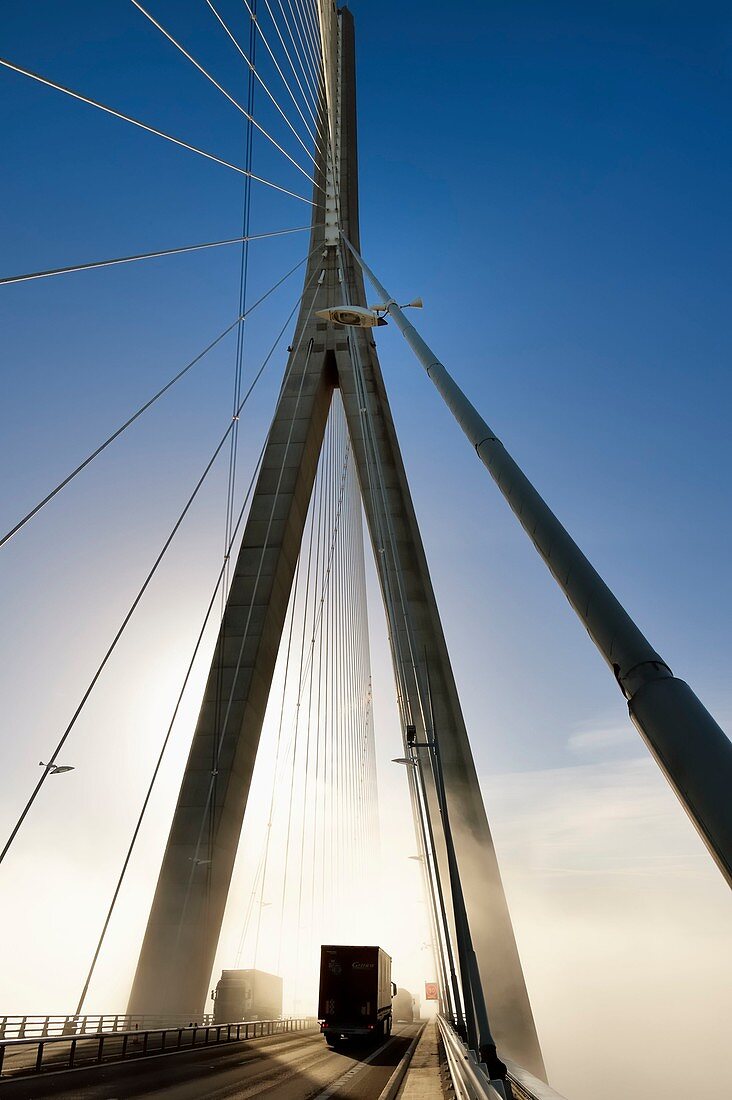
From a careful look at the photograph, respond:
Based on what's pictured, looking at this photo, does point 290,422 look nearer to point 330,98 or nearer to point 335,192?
point 335,192

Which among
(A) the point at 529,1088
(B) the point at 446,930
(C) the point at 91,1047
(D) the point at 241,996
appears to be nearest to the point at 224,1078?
(B) the point at 446,930

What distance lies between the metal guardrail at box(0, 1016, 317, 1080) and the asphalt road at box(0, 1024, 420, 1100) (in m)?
0.43

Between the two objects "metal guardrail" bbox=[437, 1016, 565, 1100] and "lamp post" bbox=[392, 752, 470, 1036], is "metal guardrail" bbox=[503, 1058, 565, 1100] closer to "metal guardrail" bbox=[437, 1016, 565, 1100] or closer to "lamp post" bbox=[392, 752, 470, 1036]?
"metal guardrail" bbox=[437, 1016, 565, 1100]

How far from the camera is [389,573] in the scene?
21797 mm

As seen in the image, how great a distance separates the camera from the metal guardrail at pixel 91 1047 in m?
11.1

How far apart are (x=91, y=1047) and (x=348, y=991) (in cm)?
759

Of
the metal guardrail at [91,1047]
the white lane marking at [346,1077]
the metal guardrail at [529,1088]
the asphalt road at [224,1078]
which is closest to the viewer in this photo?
the metal guardrail at [529,1088]

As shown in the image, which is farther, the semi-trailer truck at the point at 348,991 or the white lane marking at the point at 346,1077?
the semi-trailer truck at the point at 348,991

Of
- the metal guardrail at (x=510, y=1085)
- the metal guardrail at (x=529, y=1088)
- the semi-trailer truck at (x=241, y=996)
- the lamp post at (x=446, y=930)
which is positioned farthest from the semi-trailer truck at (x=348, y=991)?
the metal guardrail at (x=529, y=1088)

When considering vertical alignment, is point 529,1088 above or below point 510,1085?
below

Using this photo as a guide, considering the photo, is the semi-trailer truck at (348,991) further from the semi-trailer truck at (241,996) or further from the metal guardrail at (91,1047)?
the semi-trailer truck at (241,996)

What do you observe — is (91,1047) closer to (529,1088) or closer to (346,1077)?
(346,1077)

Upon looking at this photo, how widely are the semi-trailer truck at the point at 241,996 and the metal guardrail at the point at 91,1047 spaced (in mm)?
3566

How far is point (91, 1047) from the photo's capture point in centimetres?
1447
